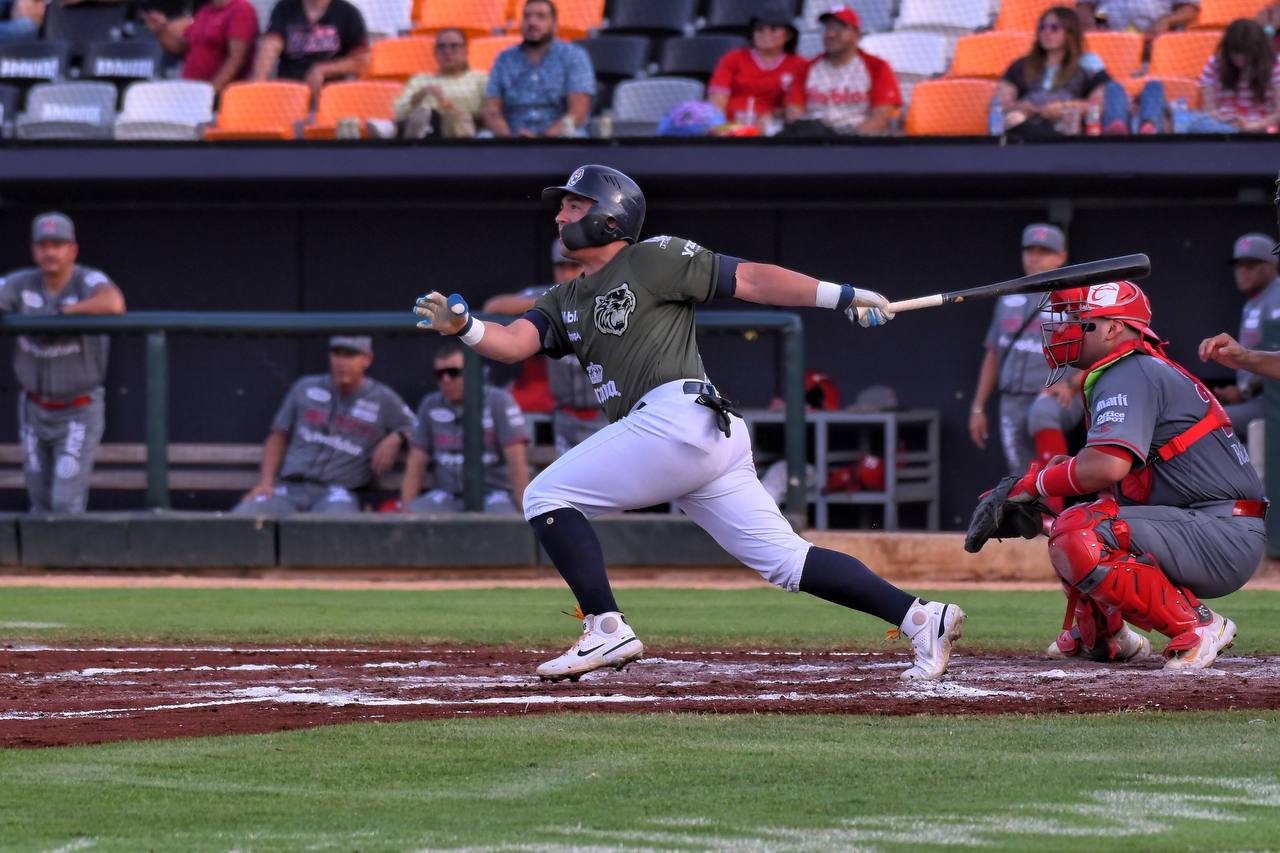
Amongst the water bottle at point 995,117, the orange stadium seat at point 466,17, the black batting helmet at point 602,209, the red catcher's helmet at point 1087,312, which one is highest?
the orange stadium seat at point 466,17

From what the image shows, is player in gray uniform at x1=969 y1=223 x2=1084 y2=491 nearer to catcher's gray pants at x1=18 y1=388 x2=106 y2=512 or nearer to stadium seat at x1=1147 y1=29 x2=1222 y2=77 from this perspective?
stadium seat at x1=1147 y1=29 x2=1222 y2=77

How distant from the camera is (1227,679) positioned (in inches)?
220

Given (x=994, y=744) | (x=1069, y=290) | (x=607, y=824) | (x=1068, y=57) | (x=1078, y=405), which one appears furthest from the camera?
(x=1068, y=57)

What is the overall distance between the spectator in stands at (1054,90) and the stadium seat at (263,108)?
479 cm

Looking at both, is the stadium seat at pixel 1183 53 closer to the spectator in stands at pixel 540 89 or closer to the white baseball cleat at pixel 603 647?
the spectator in stands at pixel 540 89

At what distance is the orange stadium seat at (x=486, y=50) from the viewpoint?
13.5 metres

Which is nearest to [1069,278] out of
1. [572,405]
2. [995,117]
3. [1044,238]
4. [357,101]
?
[1044,238]

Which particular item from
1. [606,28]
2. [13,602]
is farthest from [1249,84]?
[13,602]

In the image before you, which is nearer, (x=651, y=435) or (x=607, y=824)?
(x=607, y=824)

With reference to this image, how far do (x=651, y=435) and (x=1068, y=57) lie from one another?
6781 millimetres

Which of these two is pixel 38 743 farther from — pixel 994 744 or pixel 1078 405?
pixel 1078 405

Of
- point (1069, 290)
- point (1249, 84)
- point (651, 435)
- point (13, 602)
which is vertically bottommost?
point (13, 602)

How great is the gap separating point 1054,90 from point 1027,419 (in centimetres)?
223

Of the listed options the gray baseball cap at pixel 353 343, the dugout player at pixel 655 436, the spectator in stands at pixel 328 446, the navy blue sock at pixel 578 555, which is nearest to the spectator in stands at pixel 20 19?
the gray baseball cap at pixel 353 343
